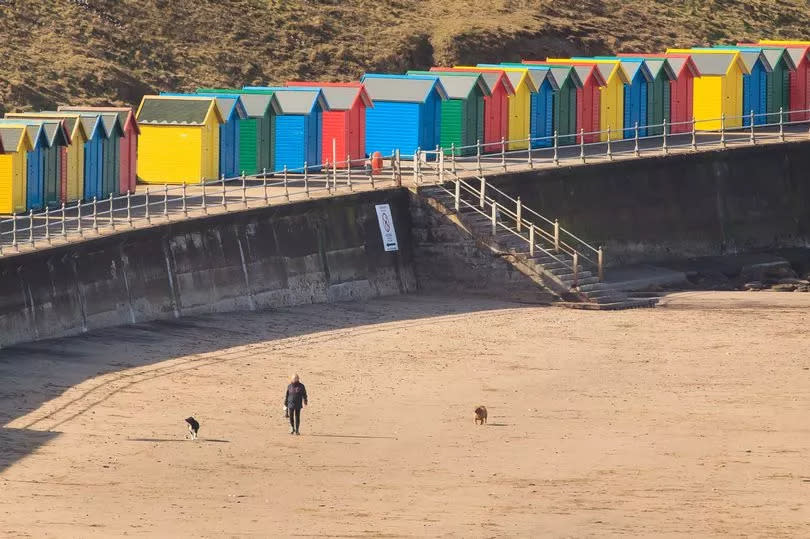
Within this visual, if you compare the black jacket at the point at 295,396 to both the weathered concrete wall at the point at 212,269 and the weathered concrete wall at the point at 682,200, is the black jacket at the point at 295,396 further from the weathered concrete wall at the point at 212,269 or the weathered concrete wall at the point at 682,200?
the weathered concrete wall at the point at 682,200

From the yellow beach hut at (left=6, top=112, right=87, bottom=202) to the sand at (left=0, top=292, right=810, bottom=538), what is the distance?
17.7 ft

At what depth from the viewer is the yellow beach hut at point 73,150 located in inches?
2045

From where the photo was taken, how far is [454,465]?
3666cm

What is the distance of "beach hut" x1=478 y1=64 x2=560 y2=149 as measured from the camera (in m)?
67.2

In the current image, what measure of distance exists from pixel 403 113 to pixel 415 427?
2528cm

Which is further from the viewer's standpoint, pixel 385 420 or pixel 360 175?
pixel 360 175

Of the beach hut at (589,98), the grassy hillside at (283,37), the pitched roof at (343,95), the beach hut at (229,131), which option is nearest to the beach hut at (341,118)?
the pitched roof at (343,95)

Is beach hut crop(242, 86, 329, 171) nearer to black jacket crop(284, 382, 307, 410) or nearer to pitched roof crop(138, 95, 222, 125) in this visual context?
pitched roof crop(138, 95, 222, 125)

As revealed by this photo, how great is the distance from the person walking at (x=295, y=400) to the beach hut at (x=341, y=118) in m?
23.5

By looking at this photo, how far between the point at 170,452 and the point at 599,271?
21557 millimetres

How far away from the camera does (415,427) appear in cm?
3975

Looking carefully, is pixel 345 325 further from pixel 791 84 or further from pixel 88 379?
pixel 791 84

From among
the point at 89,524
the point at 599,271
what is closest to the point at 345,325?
the point at 599,271

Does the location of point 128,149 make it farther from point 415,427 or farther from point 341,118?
point 415,427
